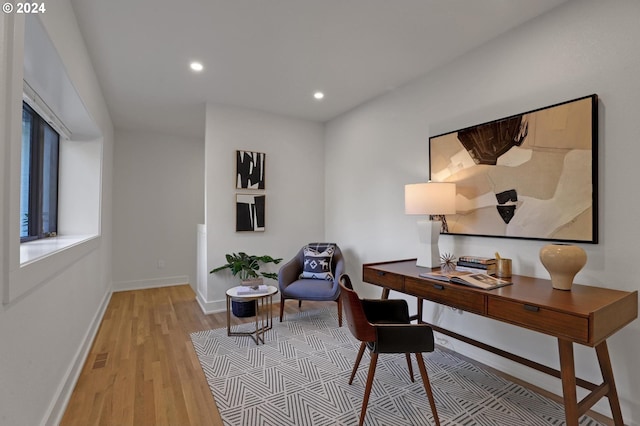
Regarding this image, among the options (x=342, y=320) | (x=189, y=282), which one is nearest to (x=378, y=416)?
(x=342, y=320)

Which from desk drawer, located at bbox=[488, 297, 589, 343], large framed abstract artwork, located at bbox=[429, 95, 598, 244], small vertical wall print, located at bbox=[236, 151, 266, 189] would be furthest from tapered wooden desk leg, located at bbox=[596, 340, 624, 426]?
small vertical wall print, located at bbox=[236, 151, 266, 189]

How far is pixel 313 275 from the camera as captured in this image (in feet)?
11.7

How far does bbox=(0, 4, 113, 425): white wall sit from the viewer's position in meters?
1.12

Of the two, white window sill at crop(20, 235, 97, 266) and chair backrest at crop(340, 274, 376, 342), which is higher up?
white window sill at crop(20, 235, 97, 266)

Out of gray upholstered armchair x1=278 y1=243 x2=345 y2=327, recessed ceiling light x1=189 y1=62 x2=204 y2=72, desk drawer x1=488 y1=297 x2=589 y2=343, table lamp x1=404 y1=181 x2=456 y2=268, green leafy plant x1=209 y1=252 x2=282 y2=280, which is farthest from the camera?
green leafy plant x1=209 y1=252 x2=282 y2=280

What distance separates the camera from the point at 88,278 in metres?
2.79

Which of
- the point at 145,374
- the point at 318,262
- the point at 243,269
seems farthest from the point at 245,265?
the point at 145,374

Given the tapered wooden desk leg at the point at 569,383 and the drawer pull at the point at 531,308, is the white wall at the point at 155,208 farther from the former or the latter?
the tapered wooden desk leg at the point at 569,383

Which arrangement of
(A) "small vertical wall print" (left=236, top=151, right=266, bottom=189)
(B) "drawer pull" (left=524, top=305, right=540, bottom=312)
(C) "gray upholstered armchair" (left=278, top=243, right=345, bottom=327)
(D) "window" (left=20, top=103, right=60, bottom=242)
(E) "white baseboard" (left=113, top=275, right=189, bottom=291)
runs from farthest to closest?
(E) "white baseboard" (left=113, top=275, right=189, bottom=291) → (A) "small vertical wall print" (left=236, top=151, right=266, bottom=189) → (C) "gray upholstered armchair" (left=278, top=243, right=345, bottom=327) → (D) "window" (left=20, top=103, right=60, bottom=242) → (B) "drawer pull" (left=524, top=305, right=540, bottom=312)

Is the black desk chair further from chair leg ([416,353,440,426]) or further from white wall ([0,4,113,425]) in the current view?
white wall ([0,4,113,425])

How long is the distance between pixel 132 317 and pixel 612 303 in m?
4.15

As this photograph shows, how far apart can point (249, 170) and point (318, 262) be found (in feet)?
4.78

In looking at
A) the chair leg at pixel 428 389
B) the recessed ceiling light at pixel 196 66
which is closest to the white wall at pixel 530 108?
the chair leg at pixel 428 389

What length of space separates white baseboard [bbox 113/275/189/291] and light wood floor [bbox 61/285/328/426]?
3.66 feet
